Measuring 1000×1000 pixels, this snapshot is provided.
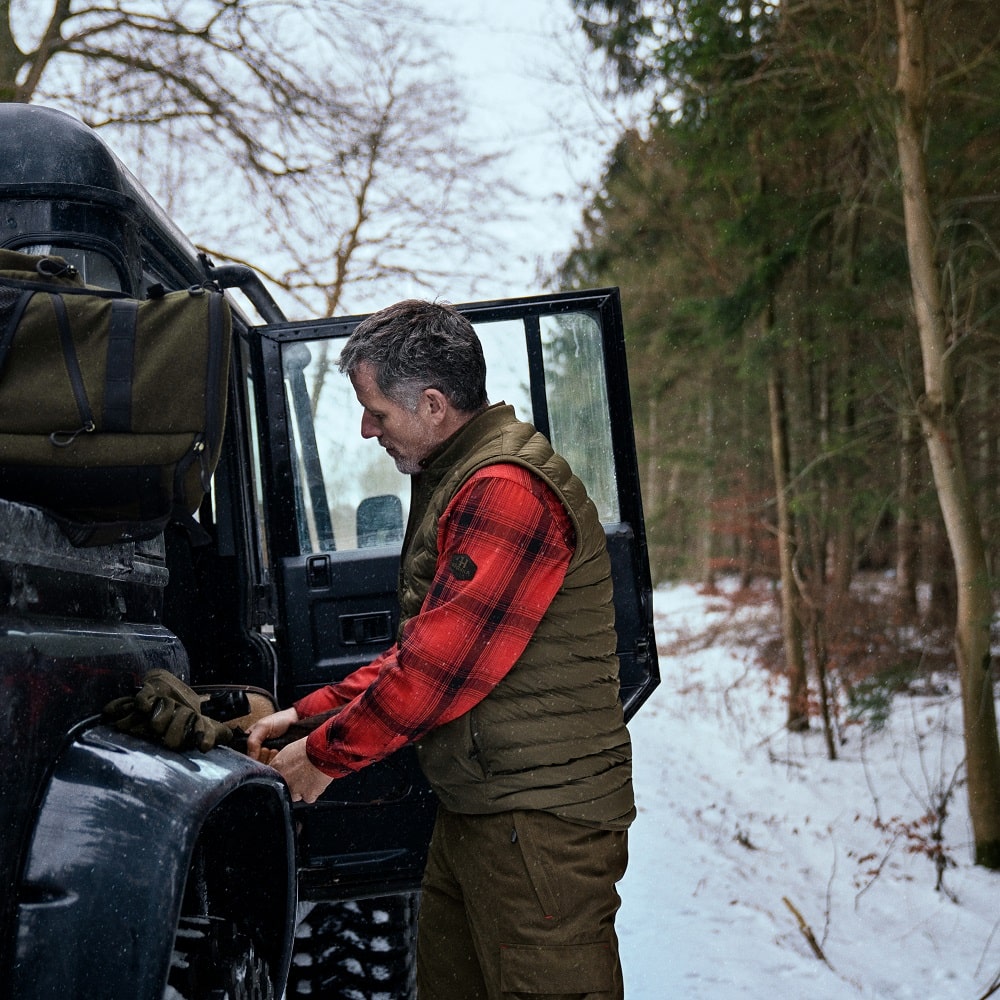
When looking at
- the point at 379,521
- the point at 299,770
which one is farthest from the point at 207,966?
the point at 379,521

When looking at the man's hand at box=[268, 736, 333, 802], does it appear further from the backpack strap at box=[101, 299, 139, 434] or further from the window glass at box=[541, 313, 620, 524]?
the window glass at box=[541, 313, 620, 524]

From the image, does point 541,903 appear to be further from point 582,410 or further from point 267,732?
point 582,410

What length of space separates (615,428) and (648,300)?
31.5 feet

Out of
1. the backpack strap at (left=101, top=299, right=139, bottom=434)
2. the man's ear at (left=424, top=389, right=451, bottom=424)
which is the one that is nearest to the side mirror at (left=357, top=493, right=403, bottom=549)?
the man's ear at (left=424, top=389, right=451, bottom=424)

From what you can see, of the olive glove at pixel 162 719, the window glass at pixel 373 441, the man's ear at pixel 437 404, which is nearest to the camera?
the olive glove at pixel 162 719

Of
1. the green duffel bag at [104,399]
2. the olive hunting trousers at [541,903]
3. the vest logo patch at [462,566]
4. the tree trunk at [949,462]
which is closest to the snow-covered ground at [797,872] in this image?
the tree trunk at [949,462]

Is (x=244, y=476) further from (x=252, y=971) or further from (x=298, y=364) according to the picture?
(x=252, y=971)

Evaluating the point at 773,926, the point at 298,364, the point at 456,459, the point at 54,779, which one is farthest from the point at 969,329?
the point at 54,779

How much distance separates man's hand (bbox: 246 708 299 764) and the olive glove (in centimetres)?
50

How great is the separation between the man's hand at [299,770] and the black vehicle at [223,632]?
0.30 ft

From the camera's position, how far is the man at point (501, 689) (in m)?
1.98

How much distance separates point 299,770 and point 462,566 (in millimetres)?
537

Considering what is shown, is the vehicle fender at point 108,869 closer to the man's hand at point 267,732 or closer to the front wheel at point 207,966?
the front wheel at point 207,966

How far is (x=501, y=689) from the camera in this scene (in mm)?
2041
